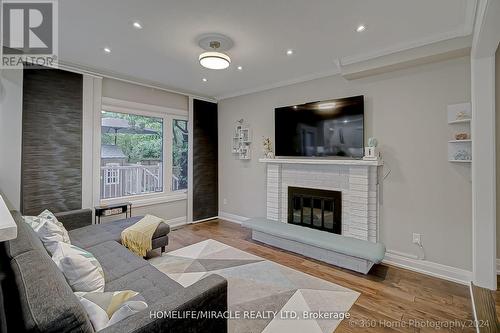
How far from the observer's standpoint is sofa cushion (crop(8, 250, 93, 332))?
2.89ft

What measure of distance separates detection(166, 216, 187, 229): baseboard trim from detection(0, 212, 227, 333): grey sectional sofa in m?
2.90

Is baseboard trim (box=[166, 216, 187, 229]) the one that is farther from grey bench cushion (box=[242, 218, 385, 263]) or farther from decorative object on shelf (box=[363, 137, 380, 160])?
decorative object on shelf (box=[363, 137, 380, 160])

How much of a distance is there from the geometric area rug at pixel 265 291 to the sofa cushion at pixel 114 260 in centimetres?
65

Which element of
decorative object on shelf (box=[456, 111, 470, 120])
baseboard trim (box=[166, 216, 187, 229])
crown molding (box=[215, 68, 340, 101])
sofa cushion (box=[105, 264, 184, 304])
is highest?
crown molding (box=[215, 68, 340, 101])

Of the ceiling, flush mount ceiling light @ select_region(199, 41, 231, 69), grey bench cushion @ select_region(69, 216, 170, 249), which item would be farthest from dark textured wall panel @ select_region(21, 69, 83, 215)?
flush mount ceiling light @ select_region(199, 41, 231, 69)

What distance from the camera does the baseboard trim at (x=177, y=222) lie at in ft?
15.7

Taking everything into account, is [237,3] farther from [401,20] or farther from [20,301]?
[20,301]

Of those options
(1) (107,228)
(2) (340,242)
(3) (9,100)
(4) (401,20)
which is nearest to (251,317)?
(2) (340,242)

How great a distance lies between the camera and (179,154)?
504cm

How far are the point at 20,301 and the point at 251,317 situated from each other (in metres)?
1.68

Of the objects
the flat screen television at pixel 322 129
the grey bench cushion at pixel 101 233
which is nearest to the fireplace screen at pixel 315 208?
the flat screen television at pixel 322 129

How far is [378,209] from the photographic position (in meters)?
3.33

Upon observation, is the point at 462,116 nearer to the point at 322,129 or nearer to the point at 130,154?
the point at 322,129

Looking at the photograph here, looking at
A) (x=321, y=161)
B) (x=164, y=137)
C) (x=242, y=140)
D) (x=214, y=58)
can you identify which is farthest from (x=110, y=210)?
(x=321, y=161)
